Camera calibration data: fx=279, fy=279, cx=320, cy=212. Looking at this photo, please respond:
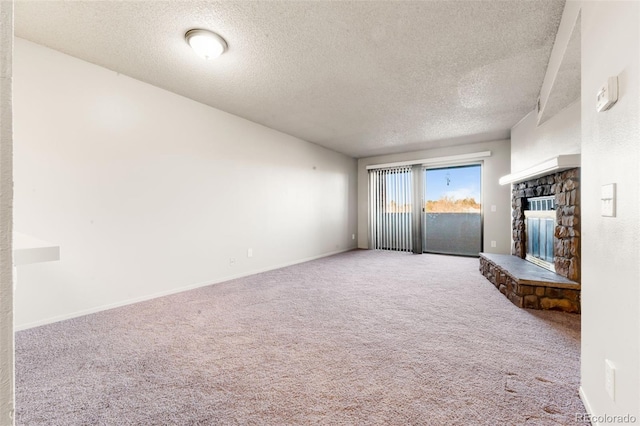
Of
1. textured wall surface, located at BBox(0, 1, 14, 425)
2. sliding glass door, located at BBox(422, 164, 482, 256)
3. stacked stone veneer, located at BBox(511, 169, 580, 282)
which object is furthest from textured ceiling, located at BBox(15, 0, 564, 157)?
sliding glass door, located at BBox(422, 164, 482, 256)

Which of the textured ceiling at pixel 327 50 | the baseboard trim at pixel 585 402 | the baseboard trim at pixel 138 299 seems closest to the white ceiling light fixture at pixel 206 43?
the textured ceiling at pixel 327 50

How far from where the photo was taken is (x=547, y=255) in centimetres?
343

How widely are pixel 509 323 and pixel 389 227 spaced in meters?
4.32

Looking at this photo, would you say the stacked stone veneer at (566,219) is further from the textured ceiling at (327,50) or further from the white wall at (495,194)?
the white wall at (495,194)

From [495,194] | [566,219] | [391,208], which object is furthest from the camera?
[391,208]

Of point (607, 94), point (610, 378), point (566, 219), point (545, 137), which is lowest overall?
point (610, 378)

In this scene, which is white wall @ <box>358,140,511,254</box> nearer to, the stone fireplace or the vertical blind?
the vertical blind

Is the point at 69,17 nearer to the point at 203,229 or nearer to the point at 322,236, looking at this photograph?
the point at 203,229

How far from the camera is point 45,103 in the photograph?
246 centimetres

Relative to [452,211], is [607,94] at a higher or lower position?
higher

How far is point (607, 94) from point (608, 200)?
16.5 inches

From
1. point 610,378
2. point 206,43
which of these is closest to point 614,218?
point 610,378

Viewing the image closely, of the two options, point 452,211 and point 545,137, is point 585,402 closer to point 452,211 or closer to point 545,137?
point 545,137


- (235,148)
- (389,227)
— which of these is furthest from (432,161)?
(235,148)
